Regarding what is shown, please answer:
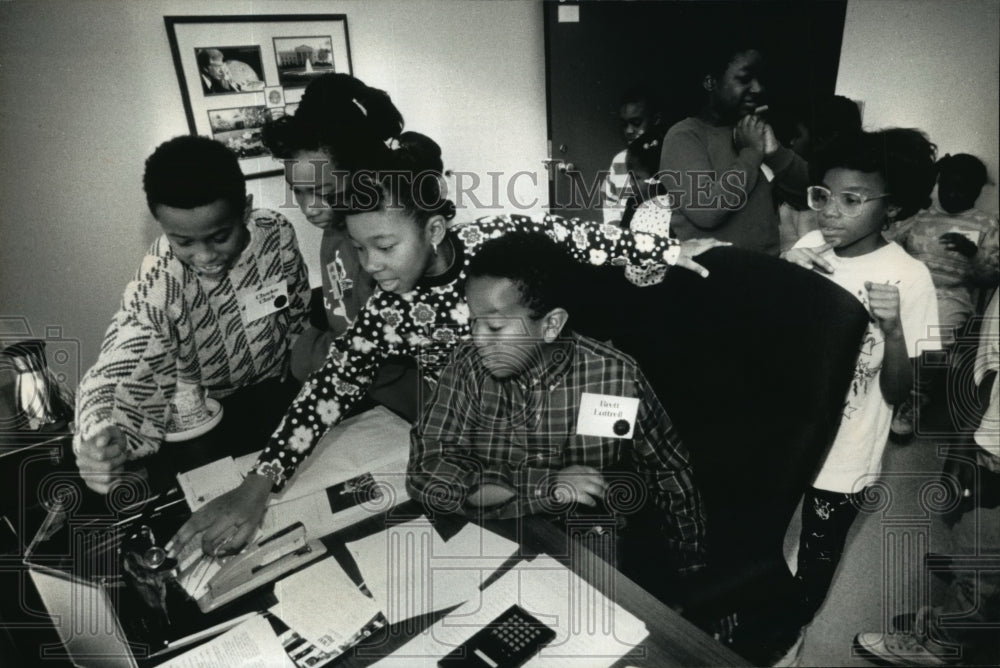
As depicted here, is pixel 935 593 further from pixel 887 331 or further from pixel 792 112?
pixel 792 112

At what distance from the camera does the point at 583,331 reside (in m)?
1.33

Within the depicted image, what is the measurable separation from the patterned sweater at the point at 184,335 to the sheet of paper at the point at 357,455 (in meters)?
0.38

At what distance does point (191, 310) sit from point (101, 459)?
0.45m

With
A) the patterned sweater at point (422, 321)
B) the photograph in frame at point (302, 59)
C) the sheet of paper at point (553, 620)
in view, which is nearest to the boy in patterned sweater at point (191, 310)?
the photograph in frame at point (302, 59)

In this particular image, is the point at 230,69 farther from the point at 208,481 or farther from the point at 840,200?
the point at 840,200

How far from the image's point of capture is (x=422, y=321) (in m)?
1.29

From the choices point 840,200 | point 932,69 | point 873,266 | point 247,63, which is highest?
point 247,63

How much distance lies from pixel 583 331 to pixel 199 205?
91 cm

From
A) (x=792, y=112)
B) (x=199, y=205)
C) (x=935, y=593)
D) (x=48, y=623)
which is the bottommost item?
(x=935, y=593)

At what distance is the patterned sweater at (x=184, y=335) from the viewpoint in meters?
1.23

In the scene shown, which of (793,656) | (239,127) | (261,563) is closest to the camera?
(261,563)

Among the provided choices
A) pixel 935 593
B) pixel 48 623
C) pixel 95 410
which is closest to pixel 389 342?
pixel 95 410

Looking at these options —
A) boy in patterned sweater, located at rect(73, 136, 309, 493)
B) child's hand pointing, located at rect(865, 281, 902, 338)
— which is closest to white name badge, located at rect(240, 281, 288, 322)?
boy in patterned sweater, located at rect(73, 136, 309, 493)

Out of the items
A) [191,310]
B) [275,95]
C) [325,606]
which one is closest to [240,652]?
[325,606]
